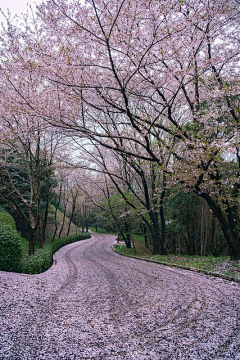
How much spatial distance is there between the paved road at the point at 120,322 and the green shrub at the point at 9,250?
5.39ft

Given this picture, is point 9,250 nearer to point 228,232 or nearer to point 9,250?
point 9,250

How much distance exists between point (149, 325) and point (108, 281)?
3970 mm

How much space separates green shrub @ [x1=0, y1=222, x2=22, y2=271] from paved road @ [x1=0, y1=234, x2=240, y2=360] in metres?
1.64

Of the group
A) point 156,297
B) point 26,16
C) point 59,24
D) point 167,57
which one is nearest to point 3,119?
point 26,16

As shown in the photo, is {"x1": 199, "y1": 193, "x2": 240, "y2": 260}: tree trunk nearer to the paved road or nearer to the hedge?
the paved road

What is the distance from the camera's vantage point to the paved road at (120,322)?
3.05m

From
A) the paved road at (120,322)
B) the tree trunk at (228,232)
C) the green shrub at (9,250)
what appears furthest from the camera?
the tree trunk at (228,232)

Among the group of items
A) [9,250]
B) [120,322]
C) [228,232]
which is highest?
[228,232]

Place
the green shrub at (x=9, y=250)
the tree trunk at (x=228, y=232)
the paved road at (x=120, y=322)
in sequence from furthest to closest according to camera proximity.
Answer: the tree trunk at (x=228, y=232), the green shrub at (x=9, y=250), the paved road at (x=120, y=322)

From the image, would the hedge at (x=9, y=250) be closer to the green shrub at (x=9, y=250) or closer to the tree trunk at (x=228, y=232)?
the green shrub at (x=9, y=250)

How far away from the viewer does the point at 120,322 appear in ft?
13.3

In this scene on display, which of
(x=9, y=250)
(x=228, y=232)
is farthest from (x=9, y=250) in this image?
(x=228, y=232)

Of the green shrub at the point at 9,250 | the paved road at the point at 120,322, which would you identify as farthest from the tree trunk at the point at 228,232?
the green shrub at the point at 9,250

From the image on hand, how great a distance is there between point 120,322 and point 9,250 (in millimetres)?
5035
